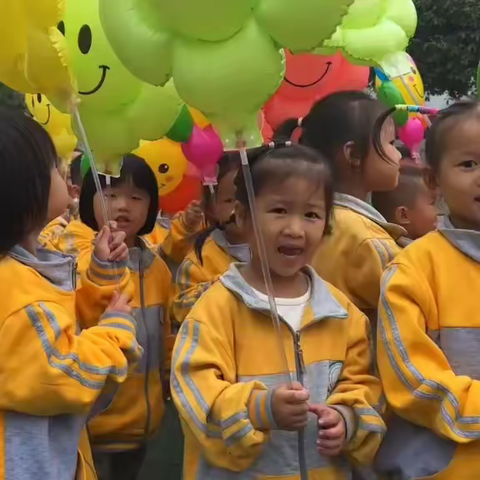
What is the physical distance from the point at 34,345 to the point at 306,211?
70cm

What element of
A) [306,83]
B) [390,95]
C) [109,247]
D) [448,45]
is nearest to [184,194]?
[306,83]

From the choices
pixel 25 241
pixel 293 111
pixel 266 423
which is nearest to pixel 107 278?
pixel 25 241

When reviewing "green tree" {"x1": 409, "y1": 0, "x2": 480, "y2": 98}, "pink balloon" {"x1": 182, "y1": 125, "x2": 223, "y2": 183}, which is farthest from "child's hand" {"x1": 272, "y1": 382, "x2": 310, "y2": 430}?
"green tree" {"x1": 409, "y1": 0, "x2": 480, "y2": 98}

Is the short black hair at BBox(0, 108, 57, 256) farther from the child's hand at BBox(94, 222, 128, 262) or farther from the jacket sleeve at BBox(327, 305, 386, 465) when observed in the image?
the jacket sleeve at BBox(327, 305, 386, 465)

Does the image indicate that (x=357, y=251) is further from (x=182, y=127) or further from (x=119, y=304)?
(x=182, y=127)

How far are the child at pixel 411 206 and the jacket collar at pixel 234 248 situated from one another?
544mm

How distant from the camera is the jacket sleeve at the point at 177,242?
3.49 m

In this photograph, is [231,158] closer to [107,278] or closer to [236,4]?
[107,278]

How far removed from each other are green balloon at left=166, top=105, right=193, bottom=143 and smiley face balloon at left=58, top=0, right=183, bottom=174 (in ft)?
1.43

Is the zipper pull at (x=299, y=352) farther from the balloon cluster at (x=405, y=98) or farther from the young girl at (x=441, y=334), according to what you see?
the balloon cluster at (x=405, y=98)

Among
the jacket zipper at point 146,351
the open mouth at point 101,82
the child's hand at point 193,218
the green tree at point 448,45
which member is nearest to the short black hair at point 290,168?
the open mouth at point 101,82

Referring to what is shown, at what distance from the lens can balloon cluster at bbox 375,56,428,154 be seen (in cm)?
315

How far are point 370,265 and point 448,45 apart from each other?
11678mm

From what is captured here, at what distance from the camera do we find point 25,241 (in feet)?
5.88
